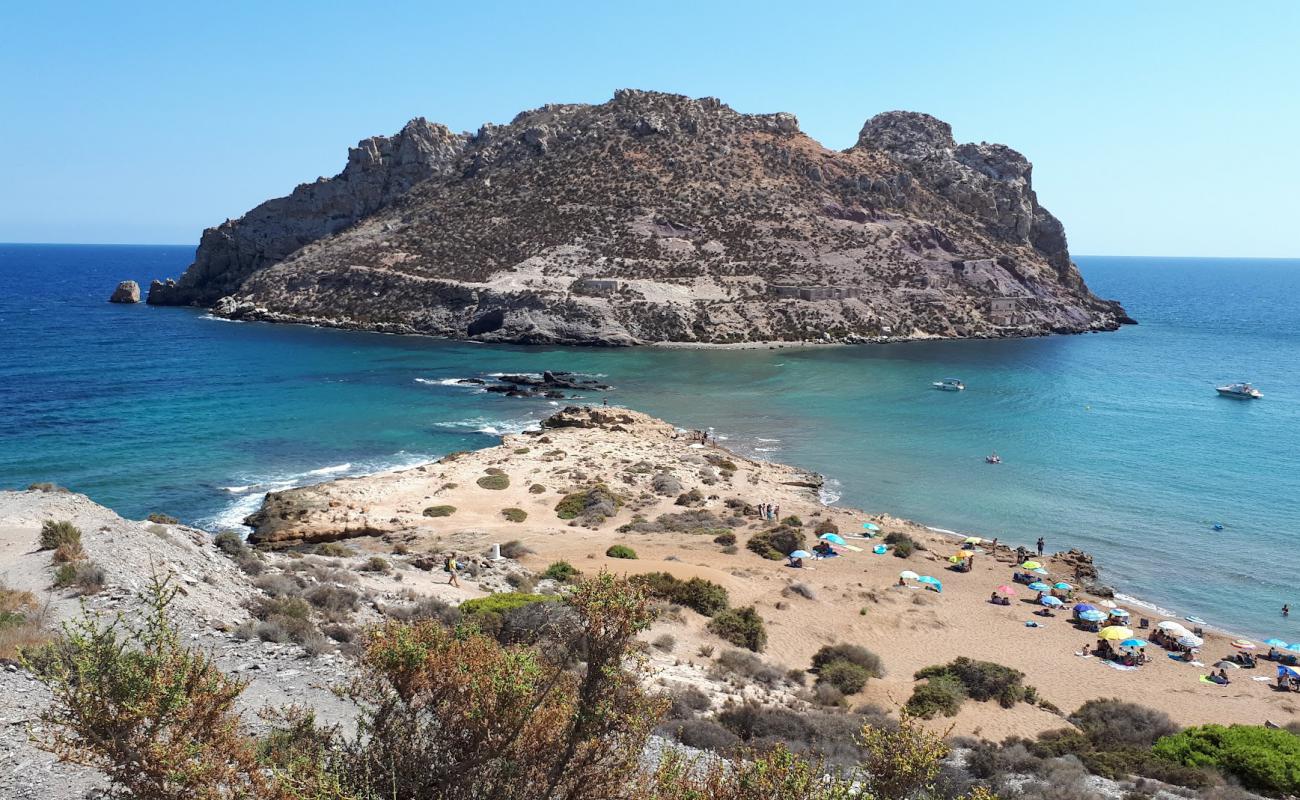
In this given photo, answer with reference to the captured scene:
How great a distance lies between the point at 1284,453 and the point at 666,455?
120ft

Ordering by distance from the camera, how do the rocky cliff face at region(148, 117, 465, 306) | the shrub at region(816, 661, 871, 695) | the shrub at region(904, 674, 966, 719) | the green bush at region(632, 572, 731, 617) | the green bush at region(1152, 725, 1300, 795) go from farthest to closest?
the rocky cliff face at region(148, 117, 465, 306) → the green bush at region(632, 572, 731, 617) → the shrub at region(816, 661, 871, 695) → the shrub at region(904, 674, 966, 719) → the green bush at region(1152, 725, 1300, 795)

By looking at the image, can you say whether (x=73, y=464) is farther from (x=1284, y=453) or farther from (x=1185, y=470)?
(x=1284, y=453)

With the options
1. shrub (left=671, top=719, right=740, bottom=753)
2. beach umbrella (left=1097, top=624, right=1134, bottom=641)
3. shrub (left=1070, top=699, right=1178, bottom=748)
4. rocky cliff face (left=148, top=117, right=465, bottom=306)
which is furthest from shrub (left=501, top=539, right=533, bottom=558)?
rocky cliff face (left=148, top=117, right=465, bottom=306)

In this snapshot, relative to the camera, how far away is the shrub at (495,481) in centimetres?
3536

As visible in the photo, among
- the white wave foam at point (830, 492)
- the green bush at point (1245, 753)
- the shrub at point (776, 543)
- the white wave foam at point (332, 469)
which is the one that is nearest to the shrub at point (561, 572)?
the shrub at point (776, 543)

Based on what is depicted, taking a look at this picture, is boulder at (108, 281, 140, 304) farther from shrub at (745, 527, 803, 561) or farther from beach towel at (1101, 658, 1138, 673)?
beach towel at (1101, 658, 1138, 673)

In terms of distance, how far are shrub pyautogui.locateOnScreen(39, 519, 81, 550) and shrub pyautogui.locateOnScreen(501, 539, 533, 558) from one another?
12347 millimetres

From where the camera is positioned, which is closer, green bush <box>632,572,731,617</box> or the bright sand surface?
the bright sand surface

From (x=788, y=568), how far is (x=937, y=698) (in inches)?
405

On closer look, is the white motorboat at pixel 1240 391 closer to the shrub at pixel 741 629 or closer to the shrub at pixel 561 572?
the shrub at pixel 741 629

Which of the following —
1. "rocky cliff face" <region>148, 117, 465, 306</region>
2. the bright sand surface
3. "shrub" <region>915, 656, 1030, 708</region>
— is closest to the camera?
"shrub" <region>915, 656, 1030, 708</region>

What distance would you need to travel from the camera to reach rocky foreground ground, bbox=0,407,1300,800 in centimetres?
1398

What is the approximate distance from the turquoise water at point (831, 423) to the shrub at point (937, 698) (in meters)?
13.9

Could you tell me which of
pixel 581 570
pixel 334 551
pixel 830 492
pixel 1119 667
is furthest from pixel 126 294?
pixel 1119 667
